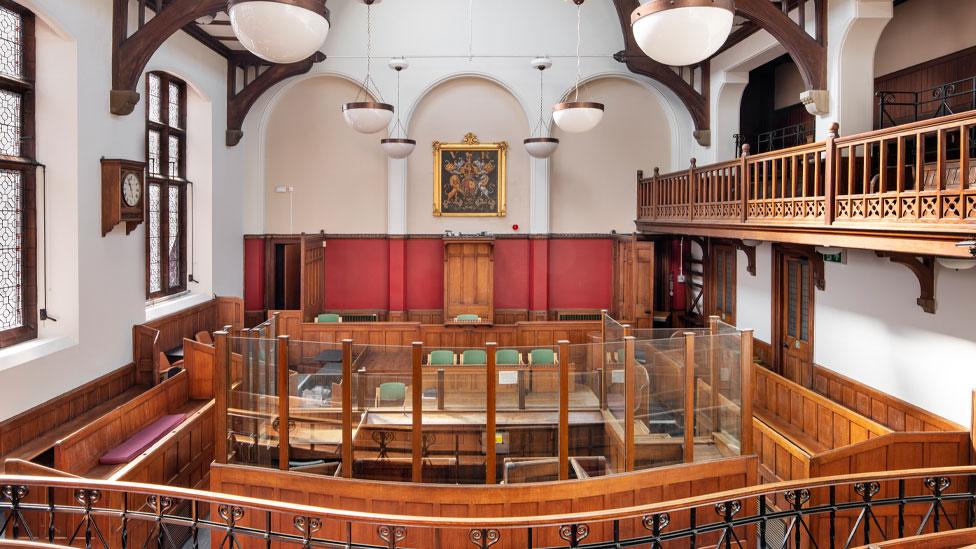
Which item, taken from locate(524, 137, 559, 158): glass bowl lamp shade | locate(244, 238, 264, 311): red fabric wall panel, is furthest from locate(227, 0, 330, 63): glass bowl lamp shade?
locate(244, 238, 264, 311): red fabric wall panel

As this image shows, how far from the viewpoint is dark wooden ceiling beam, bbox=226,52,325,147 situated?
1267 cm

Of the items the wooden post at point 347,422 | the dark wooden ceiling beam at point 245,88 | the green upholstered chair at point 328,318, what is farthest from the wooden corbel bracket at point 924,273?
the dark wooden ceiling beam at point 245,88

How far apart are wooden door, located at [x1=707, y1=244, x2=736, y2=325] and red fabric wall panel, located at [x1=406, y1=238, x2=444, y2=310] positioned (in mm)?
5540

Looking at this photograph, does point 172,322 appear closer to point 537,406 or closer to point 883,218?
A: point 537,406

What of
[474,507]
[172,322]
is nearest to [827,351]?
[474,507]

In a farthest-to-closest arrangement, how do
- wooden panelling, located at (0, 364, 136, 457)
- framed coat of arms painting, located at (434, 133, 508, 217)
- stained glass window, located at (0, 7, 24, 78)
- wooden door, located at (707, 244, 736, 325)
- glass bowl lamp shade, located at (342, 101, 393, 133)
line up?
framed coat of arms painting, located at (434, 133, 508, 217), wooden door, located at (707, 244, 736, 325), glass bowl lamp shade, located at (342, 101, 393, 133), stained glass window, located at (0, 7, 24, 78), wooden panelling, located at (0, 364, 136, 457)

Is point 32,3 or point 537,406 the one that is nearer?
point 537,406

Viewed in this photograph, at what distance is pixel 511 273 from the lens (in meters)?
13.8

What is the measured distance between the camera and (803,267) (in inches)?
390

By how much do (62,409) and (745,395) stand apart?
7700 millimetres

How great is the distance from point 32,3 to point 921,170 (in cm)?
916

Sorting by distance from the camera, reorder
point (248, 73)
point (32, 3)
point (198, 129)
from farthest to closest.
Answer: point (248, 73) < point (198, 129) < point (32, 3)

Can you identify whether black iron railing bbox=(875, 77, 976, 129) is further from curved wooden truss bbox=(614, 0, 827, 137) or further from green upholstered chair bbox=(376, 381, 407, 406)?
green upholstered chair bbox=(376, 381, 407, 406)

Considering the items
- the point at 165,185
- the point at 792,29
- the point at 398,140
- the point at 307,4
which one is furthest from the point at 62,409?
the point at 792,29
